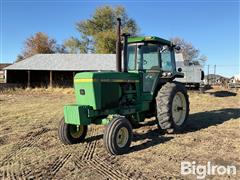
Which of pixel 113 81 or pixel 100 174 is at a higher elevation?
pixel 113 81

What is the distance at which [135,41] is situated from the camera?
7.60 meters

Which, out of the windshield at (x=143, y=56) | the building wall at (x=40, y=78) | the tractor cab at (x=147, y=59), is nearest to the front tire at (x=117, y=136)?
the tractor cab at (x=147, y=59)

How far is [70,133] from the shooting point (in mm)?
6762

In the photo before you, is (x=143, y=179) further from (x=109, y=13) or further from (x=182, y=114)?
(x=109, y=13)

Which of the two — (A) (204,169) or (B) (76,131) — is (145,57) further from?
(A) (204,169)

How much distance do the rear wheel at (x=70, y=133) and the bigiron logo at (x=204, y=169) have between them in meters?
2.59

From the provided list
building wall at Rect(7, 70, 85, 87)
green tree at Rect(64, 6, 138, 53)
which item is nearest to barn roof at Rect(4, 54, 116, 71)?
building wall at Rect(7, 70, 85, 87)

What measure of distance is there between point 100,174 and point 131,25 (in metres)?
48.5

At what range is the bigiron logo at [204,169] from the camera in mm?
4898

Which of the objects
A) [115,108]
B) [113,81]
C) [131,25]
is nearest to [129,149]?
[115,108]

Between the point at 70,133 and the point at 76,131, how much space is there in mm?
214

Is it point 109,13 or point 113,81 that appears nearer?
point 113,81

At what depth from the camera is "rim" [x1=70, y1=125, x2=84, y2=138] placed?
6.82 meters

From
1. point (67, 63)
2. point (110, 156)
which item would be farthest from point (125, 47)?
point (67, 63)
